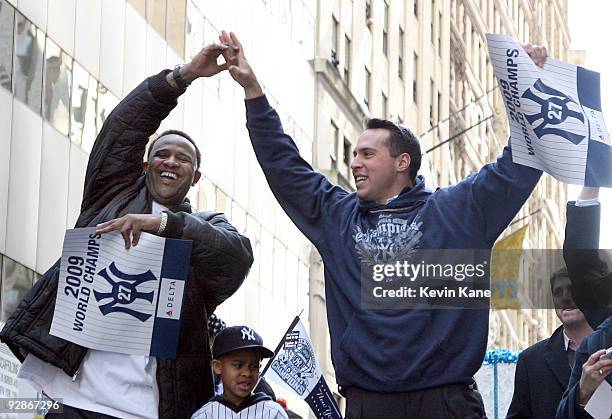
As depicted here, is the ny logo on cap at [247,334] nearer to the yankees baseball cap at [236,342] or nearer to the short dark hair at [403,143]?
the yankees baseball cap at [236,342]

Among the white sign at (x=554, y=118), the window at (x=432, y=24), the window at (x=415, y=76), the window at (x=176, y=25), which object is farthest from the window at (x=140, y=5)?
the window at (x=432, y=24)

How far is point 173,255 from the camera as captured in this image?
8.12m

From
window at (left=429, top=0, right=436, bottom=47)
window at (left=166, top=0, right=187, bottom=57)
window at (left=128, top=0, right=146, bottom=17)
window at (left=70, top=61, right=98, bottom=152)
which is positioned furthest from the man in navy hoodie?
window at (left=429, top=0, right=436, bottom=47)

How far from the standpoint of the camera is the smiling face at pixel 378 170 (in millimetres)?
8055

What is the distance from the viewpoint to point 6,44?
21.6 metres

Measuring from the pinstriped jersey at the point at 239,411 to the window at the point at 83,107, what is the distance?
16024mm

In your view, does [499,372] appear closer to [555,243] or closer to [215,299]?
[215,299]

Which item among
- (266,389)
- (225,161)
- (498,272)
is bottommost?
(266,389)

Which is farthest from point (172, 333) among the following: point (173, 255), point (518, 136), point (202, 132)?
point (202, 132)

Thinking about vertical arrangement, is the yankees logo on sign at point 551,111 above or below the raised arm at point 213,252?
above

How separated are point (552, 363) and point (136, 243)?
2398mm

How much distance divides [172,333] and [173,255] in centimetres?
37

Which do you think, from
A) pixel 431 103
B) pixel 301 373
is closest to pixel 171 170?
pixel 301 373

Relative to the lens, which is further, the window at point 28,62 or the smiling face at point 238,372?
the window at point 28,62
